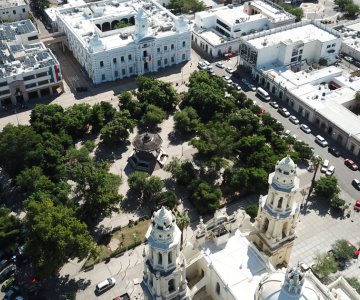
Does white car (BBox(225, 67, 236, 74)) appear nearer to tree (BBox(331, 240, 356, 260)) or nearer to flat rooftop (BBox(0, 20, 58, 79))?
flat rooftop (BBox(0, 20, 58, 79))

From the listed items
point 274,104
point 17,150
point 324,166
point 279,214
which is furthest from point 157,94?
point 279,214

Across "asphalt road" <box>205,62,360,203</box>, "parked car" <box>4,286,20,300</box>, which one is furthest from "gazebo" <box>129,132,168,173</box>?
"parked car" <box>4,286,20,300</box>

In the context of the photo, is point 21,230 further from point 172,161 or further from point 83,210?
point 172,161

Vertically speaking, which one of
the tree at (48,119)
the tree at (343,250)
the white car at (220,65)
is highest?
the tree at (48,119)

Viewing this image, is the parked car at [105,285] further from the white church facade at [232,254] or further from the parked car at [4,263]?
the white church facade at [232,254]

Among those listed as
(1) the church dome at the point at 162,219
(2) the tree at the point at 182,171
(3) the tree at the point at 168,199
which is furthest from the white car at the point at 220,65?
(1) the church dome at the point at 162,219

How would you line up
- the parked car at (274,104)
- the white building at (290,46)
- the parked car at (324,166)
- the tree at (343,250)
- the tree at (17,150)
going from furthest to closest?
1. the white building at (290,46)
2. the parked car at (274,104)
3. the parked car at (324,166)
4. the tree at (17,150)
5. the tree at (343,250)

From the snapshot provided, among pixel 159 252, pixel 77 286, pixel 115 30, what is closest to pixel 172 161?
pixel 77 286
